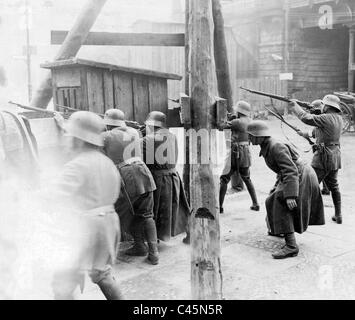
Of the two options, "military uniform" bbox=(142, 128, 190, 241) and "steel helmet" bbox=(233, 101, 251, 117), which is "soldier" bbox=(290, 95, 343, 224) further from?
"military uniform" bbox=(142, 128, 190, 241)

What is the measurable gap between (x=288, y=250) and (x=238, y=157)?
2510 mm

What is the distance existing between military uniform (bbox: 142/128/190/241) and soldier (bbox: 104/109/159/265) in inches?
10.9

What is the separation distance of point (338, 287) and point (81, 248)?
A: 8.45 ft

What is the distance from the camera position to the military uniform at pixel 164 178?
5.70 m

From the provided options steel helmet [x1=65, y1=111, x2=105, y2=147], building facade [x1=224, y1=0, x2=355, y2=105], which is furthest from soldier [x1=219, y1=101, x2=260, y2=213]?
building facade [x1=224, y1=0, x2=355, y2=105]

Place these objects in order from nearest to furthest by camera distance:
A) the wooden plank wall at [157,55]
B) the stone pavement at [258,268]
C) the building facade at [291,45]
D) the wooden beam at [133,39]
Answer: the stone pavement at [258,268], the wooden beam at [133,39], the wooden plank wall at [157,55], the building facade at [291,45]

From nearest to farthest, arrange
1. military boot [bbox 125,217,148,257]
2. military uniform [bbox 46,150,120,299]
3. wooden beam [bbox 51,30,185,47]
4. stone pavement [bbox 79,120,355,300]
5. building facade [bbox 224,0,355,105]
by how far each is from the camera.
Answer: military uniform [bbox 46,150,120,299], stone pavement [bbox 79,120,355,300], military boot [bbox 125,217,148,257], wooden beam [bbox 51,30,185,47], building facade [bbox 224,0,355,105]

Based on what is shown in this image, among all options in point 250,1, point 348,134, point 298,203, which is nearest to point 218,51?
point 298,203

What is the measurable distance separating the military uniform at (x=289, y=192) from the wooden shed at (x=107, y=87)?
6.51 feet

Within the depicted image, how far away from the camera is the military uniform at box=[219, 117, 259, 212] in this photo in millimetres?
7727

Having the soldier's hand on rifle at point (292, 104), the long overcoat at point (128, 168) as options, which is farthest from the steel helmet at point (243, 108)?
the long overcoat at point (128, 168)

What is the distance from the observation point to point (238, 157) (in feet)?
25.5

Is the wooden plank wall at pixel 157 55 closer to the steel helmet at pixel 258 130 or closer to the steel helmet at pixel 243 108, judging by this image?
the steel helmet at pixel 243 108

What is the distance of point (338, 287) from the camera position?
4.62 m
